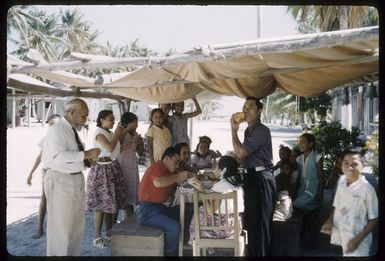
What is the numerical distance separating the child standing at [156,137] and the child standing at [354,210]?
354 centimetres

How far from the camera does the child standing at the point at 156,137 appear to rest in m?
6.04

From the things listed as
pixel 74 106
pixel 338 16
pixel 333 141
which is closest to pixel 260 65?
pixel 74 106

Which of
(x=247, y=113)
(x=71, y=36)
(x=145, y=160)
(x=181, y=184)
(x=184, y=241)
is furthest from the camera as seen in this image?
(x=71, y=36)

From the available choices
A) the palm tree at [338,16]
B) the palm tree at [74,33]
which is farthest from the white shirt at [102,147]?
the palm tree at [74,33]

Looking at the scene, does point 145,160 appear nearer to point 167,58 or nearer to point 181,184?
point 181,184

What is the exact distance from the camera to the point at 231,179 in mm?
3879

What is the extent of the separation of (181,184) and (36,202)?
4631mm

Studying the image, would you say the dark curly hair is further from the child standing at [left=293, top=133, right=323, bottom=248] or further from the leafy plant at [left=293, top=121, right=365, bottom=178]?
the leafy plant at [left=293, top=121, right=365, bottom=178]

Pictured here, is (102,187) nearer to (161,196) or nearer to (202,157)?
(161,196)

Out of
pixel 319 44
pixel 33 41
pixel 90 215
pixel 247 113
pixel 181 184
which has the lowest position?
pixel 90 215

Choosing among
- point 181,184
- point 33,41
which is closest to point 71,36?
point 33,41

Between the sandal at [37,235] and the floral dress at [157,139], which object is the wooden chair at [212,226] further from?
the sandal at [37,235]

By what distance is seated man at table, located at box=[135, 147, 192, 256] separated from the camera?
409 centimetres

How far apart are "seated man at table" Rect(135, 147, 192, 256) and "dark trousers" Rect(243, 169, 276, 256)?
766 millimetres
